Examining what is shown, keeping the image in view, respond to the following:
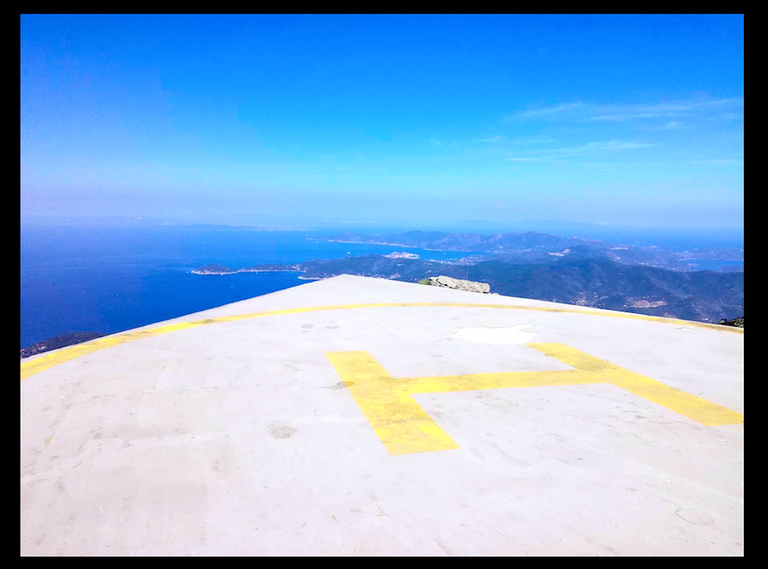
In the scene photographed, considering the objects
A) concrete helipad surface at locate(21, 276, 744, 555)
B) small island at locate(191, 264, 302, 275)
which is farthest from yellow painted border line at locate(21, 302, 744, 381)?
Answer: small island at locate(191, 264, 302, 275)

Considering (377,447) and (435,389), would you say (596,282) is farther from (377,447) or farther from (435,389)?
(377,447)

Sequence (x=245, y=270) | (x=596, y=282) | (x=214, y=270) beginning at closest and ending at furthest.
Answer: (x=596, y=282)
(x=245, y=270)
(x=214, y=270)

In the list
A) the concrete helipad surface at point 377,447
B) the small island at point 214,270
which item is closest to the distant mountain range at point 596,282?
the small island at point 214,270

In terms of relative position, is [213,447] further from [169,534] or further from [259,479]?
[169,534]

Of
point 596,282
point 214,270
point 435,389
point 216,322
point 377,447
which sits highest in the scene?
point 214,270

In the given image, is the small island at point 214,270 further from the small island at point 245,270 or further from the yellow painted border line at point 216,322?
the yellow painted border line at point 216,322

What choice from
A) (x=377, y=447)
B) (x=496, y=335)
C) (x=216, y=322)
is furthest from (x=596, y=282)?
(x=377, y=447)
